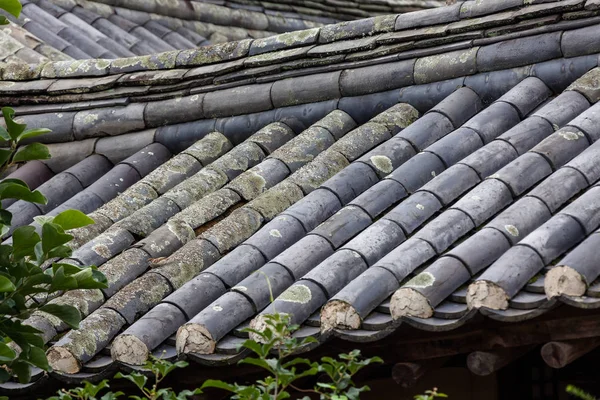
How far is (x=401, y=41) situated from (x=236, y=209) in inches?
55.8

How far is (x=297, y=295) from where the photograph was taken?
16.5ft

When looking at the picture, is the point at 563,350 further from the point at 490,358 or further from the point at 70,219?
the point at 70,219

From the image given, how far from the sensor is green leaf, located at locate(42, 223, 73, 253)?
4023mm

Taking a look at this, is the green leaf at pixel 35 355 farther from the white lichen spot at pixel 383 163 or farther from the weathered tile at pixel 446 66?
the weathered tile at pixel 446 66

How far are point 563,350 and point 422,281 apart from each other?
1.91 feet

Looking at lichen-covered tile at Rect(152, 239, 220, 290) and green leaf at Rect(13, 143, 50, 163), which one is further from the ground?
green leaf at Rect(13, 143, 50, 163)

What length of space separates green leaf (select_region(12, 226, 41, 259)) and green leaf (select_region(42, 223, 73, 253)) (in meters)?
0.03

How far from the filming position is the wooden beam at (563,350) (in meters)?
4.48

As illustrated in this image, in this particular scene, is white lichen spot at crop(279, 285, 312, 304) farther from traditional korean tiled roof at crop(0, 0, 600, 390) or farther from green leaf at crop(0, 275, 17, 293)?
green leaf at crop(0, 275, 17, 293)

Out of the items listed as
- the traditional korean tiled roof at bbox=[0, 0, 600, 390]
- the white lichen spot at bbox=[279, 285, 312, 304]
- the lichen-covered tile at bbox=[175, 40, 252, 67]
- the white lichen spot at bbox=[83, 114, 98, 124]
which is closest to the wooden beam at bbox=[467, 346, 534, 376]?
the traditional korean tiled roof at bbox=[0, 0, 600, 390]

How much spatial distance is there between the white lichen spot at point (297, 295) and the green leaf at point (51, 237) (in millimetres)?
1206

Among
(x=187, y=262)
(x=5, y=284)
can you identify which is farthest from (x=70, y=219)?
(x=187, y=262)

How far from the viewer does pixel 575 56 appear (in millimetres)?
6230

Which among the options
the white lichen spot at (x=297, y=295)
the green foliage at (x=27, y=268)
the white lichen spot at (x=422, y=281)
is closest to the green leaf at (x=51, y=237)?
the green foliage at (x=27, y=268)
